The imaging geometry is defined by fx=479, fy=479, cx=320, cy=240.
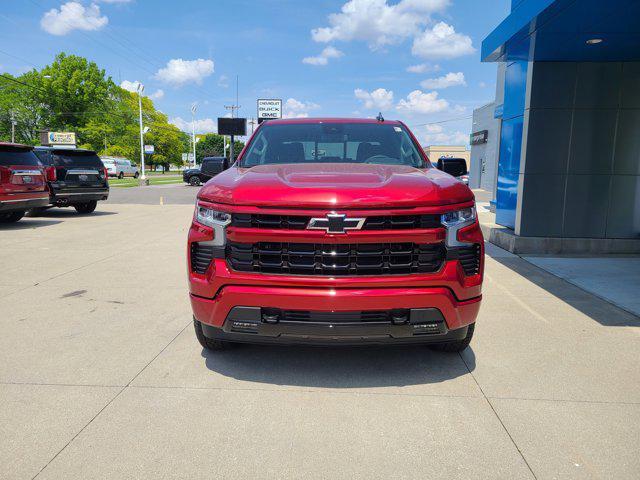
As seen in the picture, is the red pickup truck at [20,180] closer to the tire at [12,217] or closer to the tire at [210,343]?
the tire at [12,217]

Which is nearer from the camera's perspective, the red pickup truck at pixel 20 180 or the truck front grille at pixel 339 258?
the truck front grille at pixel 339 258

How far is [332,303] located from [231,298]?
644 mm

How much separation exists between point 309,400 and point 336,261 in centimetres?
92

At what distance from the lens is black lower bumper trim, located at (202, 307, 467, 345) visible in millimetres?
2945

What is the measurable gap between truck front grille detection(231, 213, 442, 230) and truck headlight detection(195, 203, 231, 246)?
2.7 inches

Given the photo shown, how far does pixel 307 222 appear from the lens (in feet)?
9.61

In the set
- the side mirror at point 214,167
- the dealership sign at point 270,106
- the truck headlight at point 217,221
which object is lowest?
the truck headlight at point 217,221

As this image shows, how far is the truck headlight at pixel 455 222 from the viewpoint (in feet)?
9.94

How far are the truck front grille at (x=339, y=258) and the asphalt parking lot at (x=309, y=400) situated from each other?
0.85 metres

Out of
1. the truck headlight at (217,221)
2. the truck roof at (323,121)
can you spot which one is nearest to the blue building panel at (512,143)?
the truck roof at (323,121)

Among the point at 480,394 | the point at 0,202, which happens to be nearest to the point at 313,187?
the point at 480,394

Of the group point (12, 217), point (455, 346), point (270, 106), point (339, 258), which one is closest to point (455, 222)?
point (339, 258)

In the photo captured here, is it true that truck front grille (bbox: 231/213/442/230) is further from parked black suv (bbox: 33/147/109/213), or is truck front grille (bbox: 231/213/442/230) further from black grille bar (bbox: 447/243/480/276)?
parked black suv (bbox: 33/147/109/213)

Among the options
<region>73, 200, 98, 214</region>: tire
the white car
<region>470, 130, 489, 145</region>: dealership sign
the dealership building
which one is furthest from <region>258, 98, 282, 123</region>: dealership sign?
the dealership building
